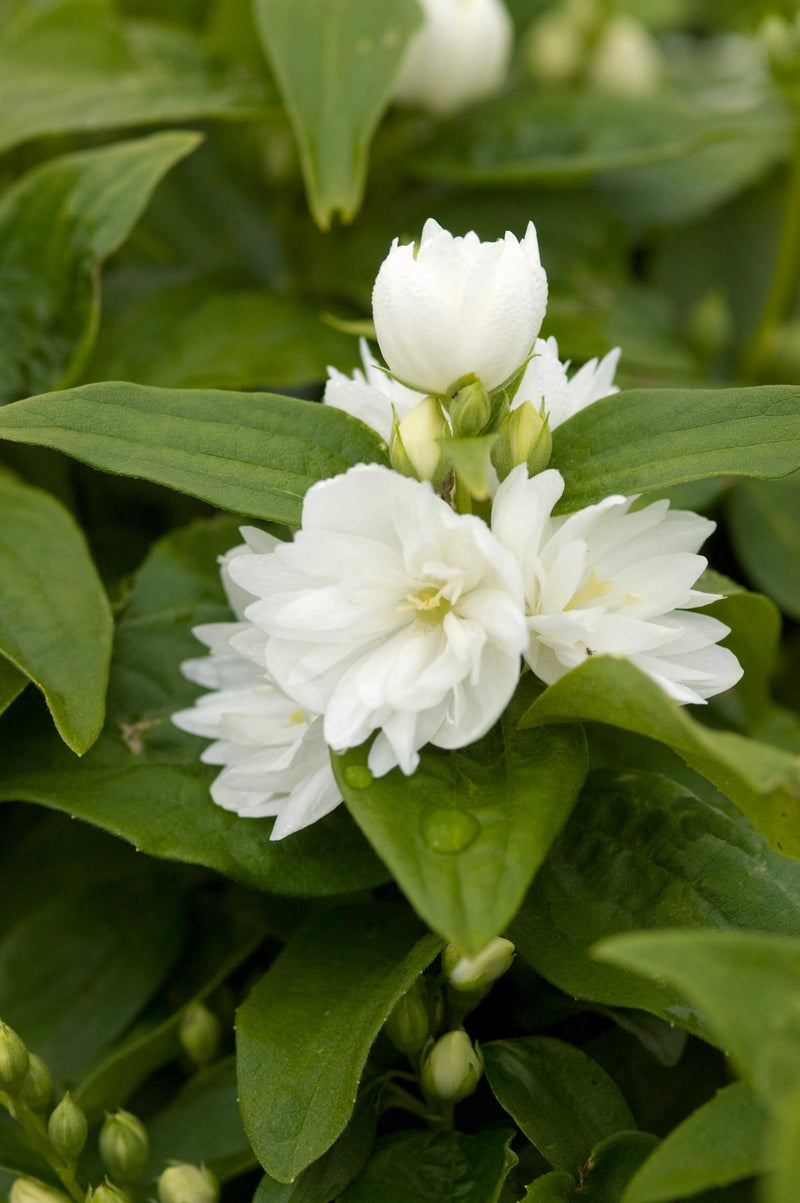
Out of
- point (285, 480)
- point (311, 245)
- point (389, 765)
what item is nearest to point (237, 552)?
point (285, 480)

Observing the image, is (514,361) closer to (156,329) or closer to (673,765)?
Result: (673,765)

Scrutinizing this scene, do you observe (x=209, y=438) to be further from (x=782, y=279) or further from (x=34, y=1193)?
(x=782, y=279)

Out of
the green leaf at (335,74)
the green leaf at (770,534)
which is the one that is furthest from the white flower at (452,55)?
the green leaf at (770,534)

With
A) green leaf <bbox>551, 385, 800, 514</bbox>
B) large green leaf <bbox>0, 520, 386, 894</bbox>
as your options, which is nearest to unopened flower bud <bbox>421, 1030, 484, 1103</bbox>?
large green leaf <bbox>0, 520, 386, 894</bbox>

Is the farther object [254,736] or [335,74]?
[335,74]

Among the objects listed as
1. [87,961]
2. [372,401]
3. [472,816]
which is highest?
[372,401]

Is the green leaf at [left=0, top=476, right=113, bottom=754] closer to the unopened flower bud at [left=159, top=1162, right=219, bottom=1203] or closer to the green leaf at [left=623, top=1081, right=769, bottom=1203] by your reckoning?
the unopened flower bud at [left=159, top=1162, right=219, bottom=1203]

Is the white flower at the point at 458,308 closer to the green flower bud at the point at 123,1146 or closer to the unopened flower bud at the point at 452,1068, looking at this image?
the unopened flower bud at the point at 452,1068

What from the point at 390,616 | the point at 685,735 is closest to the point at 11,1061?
the point at 390,616
